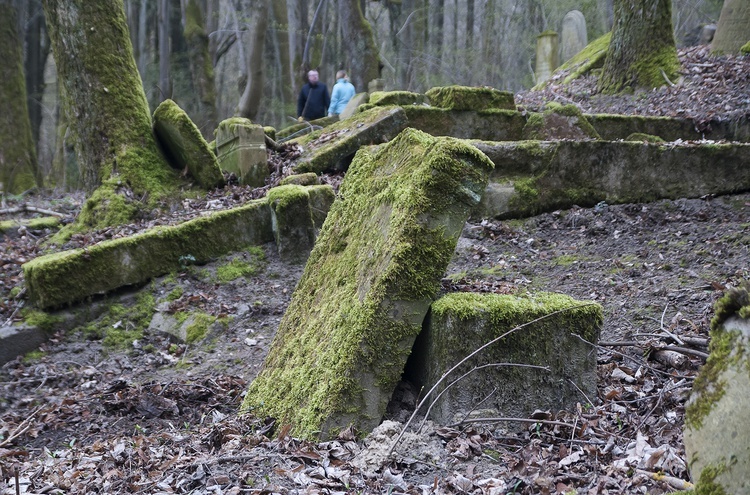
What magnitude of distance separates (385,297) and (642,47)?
10.3 metres

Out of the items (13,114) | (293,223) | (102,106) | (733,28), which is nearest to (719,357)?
(293,223)

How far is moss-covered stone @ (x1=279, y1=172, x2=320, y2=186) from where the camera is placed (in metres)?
7.77

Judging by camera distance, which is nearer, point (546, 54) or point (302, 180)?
point (302, 180)

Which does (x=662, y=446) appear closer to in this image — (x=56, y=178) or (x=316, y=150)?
(x=316, y=150)

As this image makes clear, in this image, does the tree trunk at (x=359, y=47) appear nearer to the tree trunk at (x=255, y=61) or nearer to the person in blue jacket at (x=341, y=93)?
the person in blue jacket at (x=341, y=93)

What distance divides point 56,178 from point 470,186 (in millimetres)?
16716

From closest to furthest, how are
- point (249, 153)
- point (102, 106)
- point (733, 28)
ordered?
1. point (102, 106)
2. point (249, 153)
3. point (733, 28)

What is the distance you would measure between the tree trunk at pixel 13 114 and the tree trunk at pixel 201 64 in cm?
560

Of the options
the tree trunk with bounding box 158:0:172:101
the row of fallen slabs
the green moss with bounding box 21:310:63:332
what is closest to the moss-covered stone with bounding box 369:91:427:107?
the row of fallen slabs

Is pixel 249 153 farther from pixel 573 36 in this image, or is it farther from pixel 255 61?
pixel 573 36

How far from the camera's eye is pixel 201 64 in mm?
19500

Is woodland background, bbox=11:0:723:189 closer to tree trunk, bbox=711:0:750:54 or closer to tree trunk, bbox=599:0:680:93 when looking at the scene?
tree trunk, bbox=711:0:750:54

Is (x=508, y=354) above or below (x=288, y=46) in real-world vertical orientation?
below

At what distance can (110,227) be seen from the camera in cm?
754
